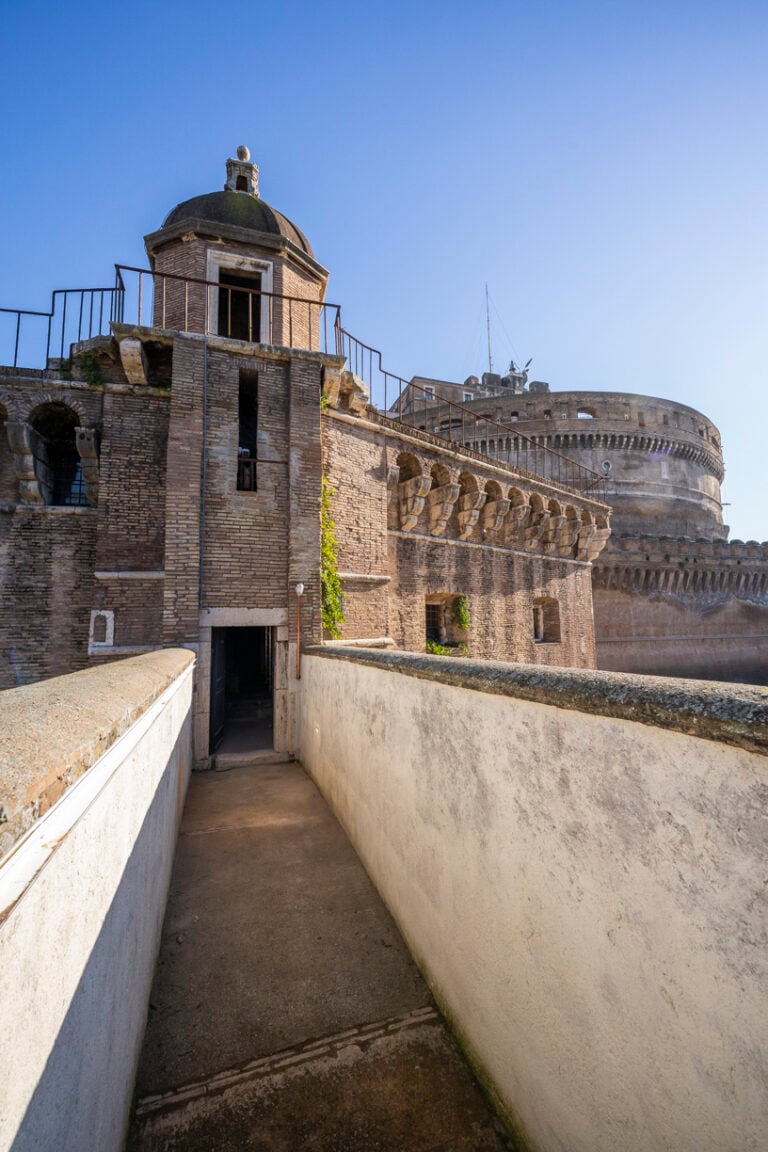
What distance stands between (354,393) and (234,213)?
539 cm

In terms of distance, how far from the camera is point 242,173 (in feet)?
41.6

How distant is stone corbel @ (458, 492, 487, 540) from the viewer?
13.9 m

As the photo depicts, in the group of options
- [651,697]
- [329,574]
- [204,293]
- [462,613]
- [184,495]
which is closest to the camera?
[651,697]

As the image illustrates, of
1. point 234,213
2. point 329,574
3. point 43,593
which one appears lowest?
point 43,593

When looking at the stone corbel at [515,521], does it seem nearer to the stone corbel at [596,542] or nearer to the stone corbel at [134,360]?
the stone corbel at [596,542]

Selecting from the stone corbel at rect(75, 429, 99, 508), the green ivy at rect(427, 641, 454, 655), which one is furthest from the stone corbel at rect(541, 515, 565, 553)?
the stone corbel at rect(75, 429, 99, 508)

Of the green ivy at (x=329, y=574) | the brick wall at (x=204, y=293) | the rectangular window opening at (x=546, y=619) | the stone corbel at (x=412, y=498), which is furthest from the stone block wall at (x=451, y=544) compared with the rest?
the brick wall at (x=204, y=293)

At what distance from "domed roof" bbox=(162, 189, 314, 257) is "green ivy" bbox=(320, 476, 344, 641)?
6.60 metres

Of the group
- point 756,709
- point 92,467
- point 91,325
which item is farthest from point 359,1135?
point 91,325

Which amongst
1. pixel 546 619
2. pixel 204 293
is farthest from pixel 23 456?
pixel 546 619

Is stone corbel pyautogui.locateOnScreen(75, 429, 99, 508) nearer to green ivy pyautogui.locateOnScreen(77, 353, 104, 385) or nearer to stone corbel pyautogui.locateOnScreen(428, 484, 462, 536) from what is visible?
green ivy pyautogui.locateOnScreen(77, 353, 104, 385)

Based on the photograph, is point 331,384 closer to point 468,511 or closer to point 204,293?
point 204,293

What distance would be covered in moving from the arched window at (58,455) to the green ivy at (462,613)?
30.6ft

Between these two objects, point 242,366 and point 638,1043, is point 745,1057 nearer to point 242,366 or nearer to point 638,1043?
point 638,1043
